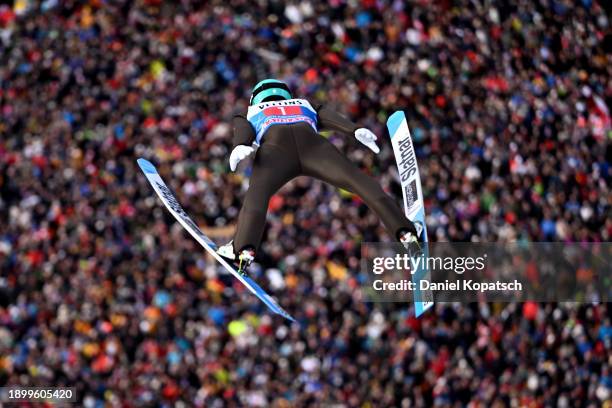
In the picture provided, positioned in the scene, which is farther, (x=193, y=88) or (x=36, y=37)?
(x=36, y=37)

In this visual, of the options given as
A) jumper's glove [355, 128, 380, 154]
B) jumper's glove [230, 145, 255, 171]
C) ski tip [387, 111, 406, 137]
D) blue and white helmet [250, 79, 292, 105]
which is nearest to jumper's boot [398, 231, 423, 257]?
jumper's glove [355, 128, 380, 154]

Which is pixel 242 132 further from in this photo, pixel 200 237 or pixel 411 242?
pixel 411 242

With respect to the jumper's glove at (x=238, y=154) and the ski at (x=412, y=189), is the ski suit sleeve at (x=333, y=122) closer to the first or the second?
the ski at (x=412, y=189)

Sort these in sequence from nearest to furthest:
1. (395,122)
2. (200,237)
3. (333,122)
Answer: (333,122) < (395,122) < (200,237)

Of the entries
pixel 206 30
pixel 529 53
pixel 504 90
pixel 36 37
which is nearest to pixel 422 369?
pixel 504 90

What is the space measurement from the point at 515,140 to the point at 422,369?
422cm

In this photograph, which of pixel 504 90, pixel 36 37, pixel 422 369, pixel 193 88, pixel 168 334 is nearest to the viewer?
pixel 422 369

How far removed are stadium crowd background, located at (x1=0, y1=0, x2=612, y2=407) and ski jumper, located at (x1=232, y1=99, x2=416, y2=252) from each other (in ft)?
20.3

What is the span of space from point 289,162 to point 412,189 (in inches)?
42.5

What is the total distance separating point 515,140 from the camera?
53.6ft

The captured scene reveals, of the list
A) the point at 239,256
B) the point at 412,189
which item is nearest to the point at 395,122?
the point at 412,189

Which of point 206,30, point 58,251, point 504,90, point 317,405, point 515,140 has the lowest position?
point 317,405

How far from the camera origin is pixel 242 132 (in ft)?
26.4

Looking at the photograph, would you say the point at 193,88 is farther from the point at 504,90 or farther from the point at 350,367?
the point at 350,367
